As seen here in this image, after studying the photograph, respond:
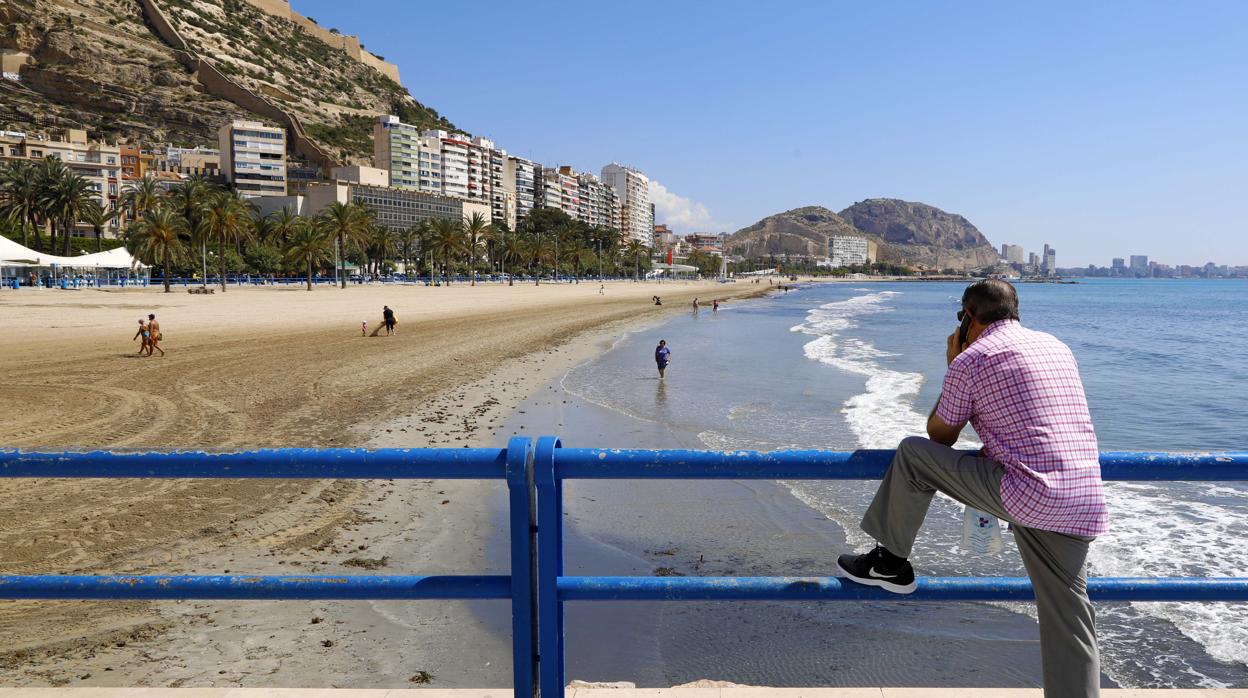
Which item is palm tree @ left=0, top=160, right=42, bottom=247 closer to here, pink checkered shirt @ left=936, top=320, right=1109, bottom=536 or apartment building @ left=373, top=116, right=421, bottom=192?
apartment building @ left=373, top=116, right=421, bottom=192

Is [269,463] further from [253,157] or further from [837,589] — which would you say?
[253,157]

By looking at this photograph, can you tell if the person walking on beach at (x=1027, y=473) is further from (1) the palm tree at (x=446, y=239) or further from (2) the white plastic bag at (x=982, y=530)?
(1) the palm tree at (x=446, y=239)

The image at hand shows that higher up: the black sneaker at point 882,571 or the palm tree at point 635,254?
the palm tree at point 635,254

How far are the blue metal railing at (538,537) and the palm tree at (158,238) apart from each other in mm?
60564

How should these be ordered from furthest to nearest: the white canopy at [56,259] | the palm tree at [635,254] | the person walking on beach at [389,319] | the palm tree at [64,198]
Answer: the palm tree at [635,254] < the palm tree at [64,198] < the white canopy at [56,259] < the person walking on beach at [389,319]

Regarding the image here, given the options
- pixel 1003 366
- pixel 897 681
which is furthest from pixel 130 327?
pixel 1003 366

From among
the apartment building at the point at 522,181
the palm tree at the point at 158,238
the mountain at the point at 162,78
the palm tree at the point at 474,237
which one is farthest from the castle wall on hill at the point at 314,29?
the palm tree at the point at 158,238

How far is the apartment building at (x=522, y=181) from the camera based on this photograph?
176750mm

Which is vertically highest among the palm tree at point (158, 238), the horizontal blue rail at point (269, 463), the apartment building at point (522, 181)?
the apartment building at point (522, 181)

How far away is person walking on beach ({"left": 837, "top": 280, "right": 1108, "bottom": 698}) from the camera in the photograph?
2.12 m

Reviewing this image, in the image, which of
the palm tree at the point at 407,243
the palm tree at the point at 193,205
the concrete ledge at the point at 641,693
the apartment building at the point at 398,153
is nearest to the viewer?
the concrete ledge at the point at 641,693

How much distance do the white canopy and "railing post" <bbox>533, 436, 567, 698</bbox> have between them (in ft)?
198

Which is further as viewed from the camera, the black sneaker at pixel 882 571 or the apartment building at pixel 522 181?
the apartment building at pixel 522 181

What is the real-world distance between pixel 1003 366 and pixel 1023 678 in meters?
4.21
